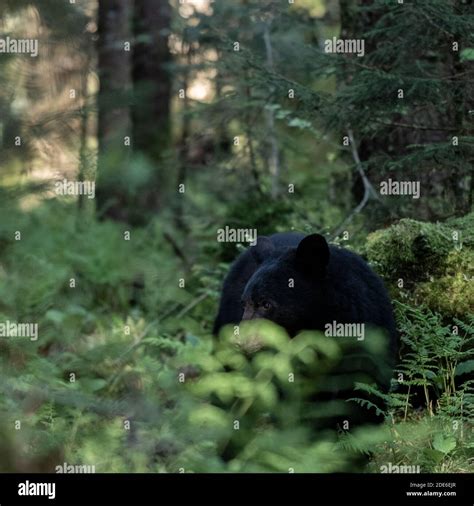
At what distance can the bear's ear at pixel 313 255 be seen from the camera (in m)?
5.93

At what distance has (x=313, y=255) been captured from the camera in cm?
600

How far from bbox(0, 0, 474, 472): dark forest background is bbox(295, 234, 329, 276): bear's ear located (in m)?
0.77

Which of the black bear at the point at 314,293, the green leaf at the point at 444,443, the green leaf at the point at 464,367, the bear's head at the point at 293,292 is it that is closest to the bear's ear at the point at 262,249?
the black bear at the point at 314,293

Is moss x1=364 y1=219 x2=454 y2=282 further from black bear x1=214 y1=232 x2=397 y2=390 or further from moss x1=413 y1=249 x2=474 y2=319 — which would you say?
black bear x1=214 y1=232 x2=397 y2=390

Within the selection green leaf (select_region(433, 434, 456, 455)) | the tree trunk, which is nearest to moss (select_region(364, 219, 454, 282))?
green leaf (select_region(433, 434, 456, 455))

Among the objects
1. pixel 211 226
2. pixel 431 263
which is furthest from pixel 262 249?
pixel 211 226

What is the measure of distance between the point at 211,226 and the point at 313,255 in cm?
599

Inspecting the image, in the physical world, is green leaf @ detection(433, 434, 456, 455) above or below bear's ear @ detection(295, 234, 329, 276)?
below

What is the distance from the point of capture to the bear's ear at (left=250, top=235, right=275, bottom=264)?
259 inches

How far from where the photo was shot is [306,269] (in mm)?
6094

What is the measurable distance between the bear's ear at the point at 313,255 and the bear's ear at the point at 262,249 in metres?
0.50

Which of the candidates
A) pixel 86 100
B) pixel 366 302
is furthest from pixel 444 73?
pixel 86 100

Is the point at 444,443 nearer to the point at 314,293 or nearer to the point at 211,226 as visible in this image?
the point at 314,293

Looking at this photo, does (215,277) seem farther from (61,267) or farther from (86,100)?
(86,100)
